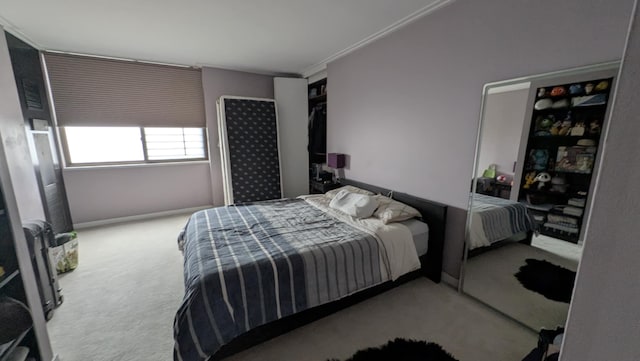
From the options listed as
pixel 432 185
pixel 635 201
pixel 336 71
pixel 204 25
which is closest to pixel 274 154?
pixel 336 71

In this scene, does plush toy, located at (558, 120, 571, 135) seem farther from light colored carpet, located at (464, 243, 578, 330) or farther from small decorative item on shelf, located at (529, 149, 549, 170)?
light colored carpet, located at (464, 243, 578, 330)

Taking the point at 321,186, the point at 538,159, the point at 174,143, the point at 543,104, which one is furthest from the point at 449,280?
the point at 174,143

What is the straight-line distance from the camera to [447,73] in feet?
6.97

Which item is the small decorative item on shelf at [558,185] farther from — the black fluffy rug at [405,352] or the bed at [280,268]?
the black fluffy rug at [405,352]

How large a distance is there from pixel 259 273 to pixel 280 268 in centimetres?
14

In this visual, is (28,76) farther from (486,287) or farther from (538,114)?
(486,287)

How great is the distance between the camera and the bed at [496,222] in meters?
1.89

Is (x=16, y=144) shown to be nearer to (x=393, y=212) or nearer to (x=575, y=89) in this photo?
(x=393, y=212)

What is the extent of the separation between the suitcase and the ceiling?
6.35 feet

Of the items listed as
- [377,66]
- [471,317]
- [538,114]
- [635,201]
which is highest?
[377,66]

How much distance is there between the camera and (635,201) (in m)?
0.48

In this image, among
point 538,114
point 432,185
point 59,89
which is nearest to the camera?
point 538,114

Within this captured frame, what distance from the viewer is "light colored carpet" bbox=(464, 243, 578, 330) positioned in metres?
1.71

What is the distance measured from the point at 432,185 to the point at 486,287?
1007 mm
